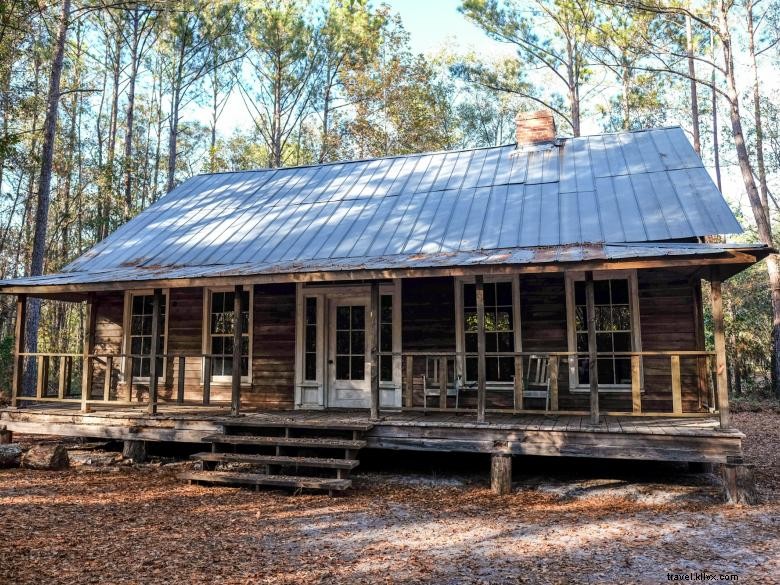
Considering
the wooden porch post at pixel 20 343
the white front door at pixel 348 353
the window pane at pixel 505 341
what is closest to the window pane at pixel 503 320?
the window pane at pixel 505 341

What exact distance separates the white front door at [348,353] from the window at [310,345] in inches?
10.3

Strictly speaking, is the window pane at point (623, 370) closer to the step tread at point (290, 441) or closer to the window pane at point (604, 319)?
the window pane at point (604, 319)

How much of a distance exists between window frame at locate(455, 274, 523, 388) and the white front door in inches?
61.9

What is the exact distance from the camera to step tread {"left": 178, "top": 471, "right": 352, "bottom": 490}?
23.2 feet

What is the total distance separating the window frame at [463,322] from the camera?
9.34 meters

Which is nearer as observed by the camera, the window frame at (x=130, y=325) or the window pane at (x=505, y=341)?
the window pane at (x=505, y=341)

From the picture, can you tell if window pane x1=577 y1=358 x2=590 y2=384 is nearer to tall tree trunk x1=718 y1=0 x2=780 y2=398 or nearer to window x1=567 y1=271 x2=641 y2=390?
window x1=567 y1=271 x2=641 y2=390

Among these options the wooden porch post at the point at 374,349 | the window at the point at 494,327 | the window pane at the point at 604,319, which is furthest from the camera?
the window at the point at 494,327

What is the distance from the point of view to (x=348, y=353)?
10273 millimetres

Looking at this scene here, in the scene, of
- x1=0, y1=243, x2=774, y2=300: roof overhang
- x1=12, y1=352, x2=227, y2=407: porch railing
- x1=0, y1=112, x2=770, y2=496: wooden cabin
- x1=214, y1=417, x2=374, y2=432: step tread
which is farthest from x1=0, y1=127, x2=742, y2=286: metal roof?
x1=214, y1=417, x2=374, y2=432: step tread

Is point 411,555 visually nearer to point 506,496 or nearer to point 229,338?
point 506,496

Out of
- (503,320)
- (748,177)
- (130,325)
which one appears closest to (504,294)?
(503,320)

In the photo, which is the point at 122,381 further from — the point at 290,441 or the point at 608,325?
the point at 608,325

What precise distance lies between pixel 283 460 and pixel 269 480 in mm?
322
